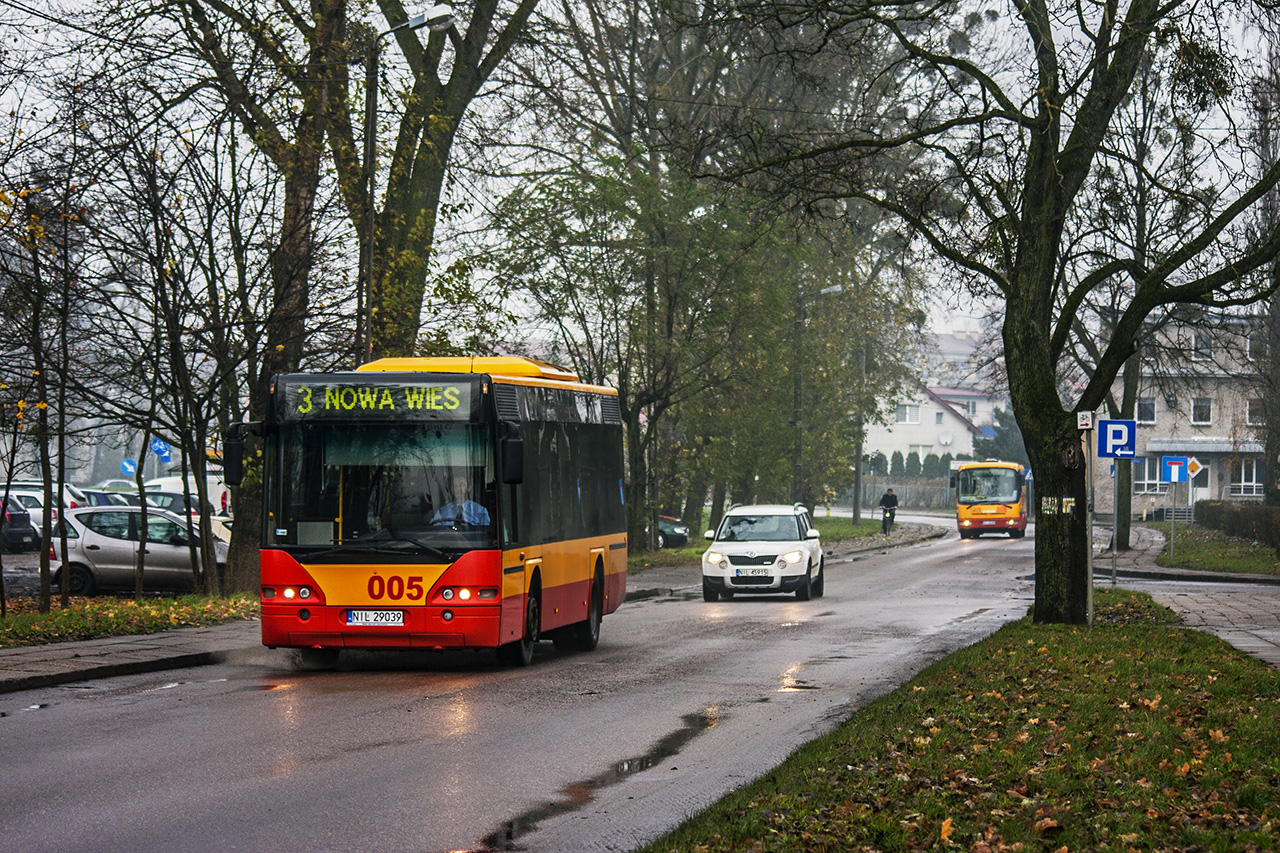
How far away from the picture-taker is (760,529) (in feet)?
93.0

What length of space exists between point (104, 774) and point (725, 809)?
3.70 metres

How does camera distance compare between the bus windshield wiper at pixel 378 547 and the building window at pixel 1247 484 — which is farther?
the building window at pixel 1247 484

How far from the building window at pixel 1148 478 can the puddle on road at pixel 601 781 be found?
8150cm

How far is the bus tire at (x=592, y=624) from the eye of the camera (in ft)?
58.7

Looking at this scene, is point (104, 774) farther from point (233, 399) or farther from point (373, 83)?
point (373, 83)

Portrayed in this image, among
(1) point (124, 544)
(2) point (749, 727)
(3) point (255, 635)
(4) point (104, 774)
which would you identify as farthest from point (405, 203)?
(4) point (104, 774)

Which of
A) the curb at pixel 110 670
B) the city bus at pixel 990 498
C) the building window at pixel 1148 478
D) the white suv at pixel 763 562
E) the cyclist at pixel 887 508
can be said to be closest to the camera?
the curb at pixel 110 670

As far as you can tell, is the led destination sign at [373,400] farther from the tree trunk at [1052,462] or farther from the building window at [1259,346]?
the building window at [1259,346]

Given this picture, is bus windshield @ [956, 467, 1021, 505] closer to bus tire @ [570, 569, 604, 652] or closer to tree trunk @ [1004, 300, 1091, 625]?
tree trunk @ [1004, 300, 1091, 625]

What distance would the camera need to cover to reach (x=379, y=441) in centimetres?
1470

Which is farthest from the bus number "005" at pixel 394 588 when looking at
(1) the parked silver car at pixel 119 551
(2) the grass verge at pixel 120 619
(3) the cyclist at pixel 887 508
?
(3) the cyclist at pixel 887 508

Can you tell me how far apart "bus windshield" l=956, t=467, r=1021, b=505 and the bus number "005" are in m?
50.7

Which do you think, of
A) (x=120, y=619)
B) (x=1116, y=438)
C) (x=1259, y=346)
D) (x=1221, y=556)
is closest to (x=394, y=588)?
(x=120, y=619)

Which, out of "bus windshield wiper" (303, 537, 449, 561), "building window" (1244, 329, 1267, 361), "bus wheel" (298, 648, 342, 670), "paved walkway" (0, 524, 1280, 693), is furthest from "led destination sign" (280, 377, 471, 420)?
"building window" (1244, 329, 1267, 361)
